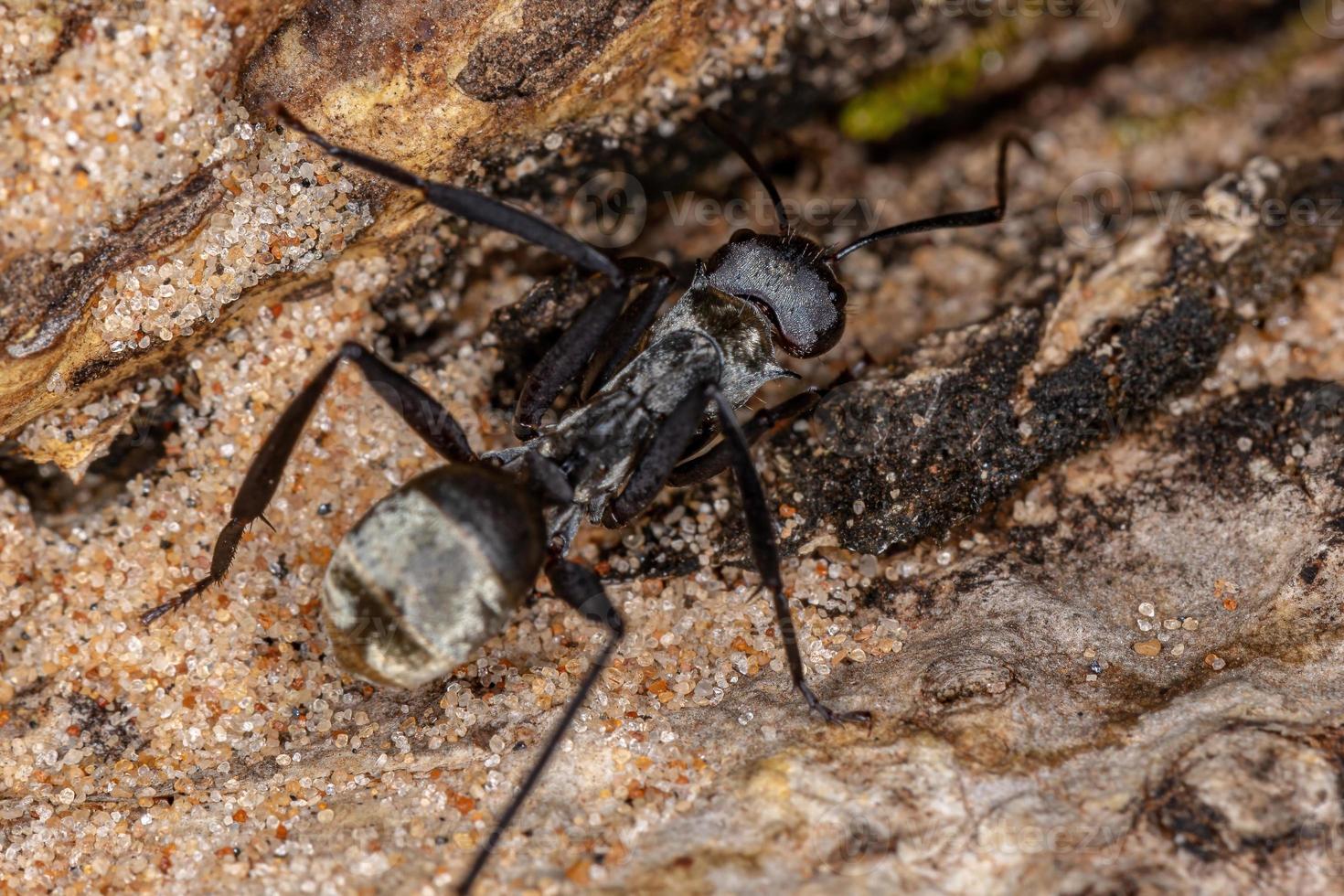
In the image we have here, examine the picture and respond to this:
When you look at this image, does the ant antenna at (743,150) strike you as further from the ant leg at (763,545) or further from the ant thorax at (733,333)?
the ant leg at (763,545)

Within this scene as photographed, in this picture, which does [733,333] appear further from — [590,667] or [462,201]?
[590,667]

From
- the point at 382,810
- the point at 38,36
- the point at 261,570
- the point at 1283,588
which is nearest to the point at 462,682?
the point at 382,810

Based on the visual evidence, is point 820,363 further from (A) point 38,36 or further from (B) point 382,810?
(A) point 38,36

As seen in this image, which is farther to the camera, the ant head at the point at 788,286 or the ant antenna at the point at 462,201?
the ant head at the point at 788,286

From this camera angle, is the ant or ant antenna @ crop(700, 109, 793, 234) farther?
ant antenna @ crop(700, 109, 793, 234)

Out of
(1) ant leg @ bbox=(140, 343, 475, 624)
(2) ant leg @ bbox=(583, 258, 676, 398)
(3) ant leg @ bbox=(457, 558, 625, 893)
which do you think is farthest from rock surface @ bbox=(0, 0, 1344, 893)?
(2) ant leg @ bbox=(583, 258, 676, 398)

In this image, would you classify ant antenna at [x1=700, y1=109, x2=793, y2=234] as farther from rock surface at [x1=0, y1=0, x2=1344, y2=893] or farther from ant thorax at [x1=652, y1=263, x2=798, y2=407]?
ant thorax at [x1=652, y1=263, x2=798, y2=407]

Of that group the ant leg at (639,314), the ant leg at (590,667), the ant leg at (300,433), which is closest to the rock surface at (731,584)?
the ant leg at (590,667)
